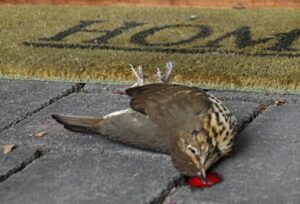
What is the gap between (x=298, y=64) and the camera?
364 cm

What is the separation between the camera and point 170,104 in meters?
2.60

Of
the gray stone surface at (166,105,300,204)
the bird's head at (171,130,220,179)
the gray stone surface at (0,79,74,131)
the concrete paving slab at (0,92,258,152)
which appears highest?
the bird's head at (171,130,220,179)

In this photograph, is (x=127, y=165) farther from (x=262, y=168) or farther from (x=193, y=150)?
(x=262, y=168)

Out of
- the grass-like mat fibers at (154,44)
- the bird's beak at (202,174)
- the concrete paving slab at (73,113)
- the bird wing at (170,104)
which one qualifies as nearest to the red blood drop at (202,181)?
the bird's beak at (202,174)

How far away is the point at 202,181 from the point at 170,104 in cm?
33

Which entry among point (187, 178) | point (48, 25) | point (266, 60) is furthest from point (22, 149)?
point (48, 25)

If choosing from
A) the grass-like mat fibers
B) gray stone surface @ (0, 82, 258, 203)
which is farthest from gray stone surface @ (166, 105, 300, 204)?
the grass-like mat fibers

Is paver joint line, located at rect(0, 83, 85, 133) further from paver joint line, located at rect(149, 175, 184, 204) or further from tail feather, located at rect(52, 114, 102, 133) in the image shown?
paver joint line, located at rect(149, 175, 184, 204)

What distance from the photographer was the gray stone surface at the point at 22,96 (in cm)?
312

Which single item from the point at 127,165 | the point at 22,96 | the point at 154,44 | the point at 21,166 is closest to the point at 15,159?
the point at 21,166

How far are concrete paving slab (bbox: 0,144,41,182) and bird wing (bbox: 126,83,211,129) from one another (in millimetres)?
361

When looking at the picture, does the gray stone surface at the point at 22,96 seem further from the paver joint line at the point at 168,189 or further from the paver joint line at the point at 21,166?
the paver joint line at the point at 168,189

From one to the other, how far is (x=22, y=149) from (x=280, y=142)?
0.85m

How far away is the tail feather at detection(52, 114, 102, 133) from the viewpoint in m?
→ 2.78
